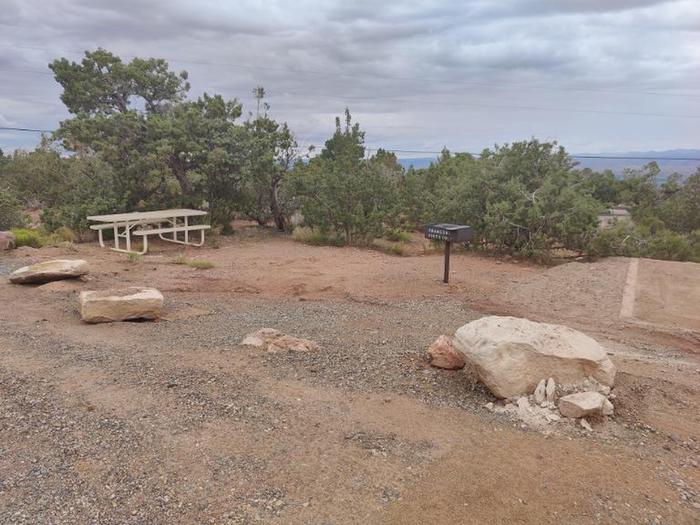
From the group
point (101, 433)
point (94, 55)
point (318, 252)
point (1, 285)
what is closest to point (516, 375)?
point (101, 433)

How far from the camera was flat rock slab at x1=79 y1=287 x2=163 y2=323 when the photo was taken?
5.45 metres

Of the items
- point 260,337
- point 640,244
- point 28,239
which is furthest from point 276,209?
point 260,337

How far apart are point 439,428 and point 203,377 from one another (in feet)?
6.18

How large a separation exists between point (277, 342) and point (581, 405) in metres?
2.63

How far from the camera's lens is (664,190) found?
1923 cm

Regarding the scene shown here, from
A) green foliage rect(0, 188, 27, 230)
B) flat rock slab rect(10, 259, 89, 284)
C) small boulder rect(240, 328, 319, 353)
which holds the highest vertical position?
green foliage rect(0, 188, 27, 230)

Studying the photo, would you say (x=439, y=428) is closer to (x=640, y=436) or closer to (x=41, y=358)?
(x=640, y=436)

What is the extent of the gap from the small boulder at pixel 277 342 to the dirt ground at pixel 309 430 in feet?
0.48

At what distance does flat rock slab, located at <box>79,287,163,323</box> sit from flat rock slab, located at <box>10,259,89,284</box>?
1901 mm

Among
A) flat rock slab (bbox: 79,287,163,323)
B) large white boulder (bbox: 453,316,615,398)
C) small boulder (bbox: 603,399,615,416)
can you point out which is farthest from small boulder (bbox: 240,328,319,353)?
small boulder (bbox: 603,399,615,416)

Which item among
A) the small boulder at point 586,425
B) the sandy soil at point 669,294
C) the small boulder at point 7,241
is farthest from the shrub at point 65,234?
the small boulder at point 586,425

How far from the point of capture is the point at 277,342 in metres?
4.83

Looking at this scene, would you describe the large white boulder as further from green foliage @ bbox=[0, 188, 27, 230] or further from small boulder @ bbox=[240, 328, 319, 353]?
green foliage @ bbox=[0, 188, 27, 230]

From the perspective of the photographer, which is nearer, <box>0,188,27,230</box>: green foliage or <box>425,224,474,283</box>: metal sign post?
<box>425,224,474,283</box>: metal sign post
